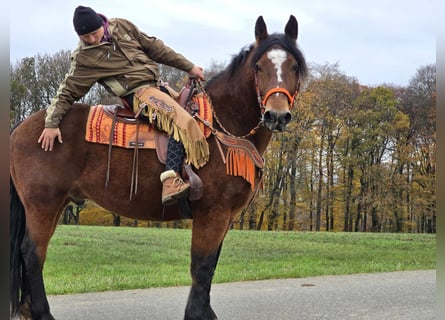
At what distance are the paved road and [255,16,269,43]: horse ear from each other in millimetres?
2903

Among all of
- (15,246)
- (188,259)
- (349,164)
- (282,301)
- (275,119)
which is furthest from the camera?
(349,164)

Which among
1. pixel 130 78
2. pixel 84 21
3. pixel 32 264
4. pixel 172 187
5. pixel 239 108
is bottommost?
pixel 32 264

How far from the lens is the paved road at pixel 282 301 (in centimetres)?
520

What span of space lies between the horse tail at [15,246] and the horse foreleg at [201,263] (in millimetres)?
1566

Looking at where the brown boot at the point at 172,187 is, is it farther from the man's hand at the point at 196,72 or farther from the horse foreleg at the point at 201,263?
the man's hand at the point at 196,72

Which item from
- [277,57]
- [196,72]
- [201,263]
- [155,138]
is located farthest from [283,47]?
[201,263]

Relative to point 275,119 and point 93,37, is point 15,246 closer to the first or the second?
point 93,37

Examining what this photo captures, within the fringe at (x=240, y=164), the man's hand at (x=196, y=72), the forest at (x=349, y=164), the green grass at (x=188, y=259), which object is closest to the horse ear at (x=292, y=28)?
the man's hand at (x=196, y=72)

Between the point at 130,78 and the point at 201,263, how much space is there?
174 cm

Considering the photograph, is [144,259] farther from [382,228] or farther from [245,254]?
[382,228]

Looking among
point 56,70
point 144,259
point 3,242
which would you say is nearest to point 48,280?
point 144,259

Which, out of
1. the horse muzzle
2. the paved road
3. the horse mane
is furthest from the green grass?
the horse mane

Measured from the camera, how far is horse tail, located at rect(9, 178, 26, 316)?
425 centimetres

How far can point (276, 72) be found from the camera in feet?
12.7
